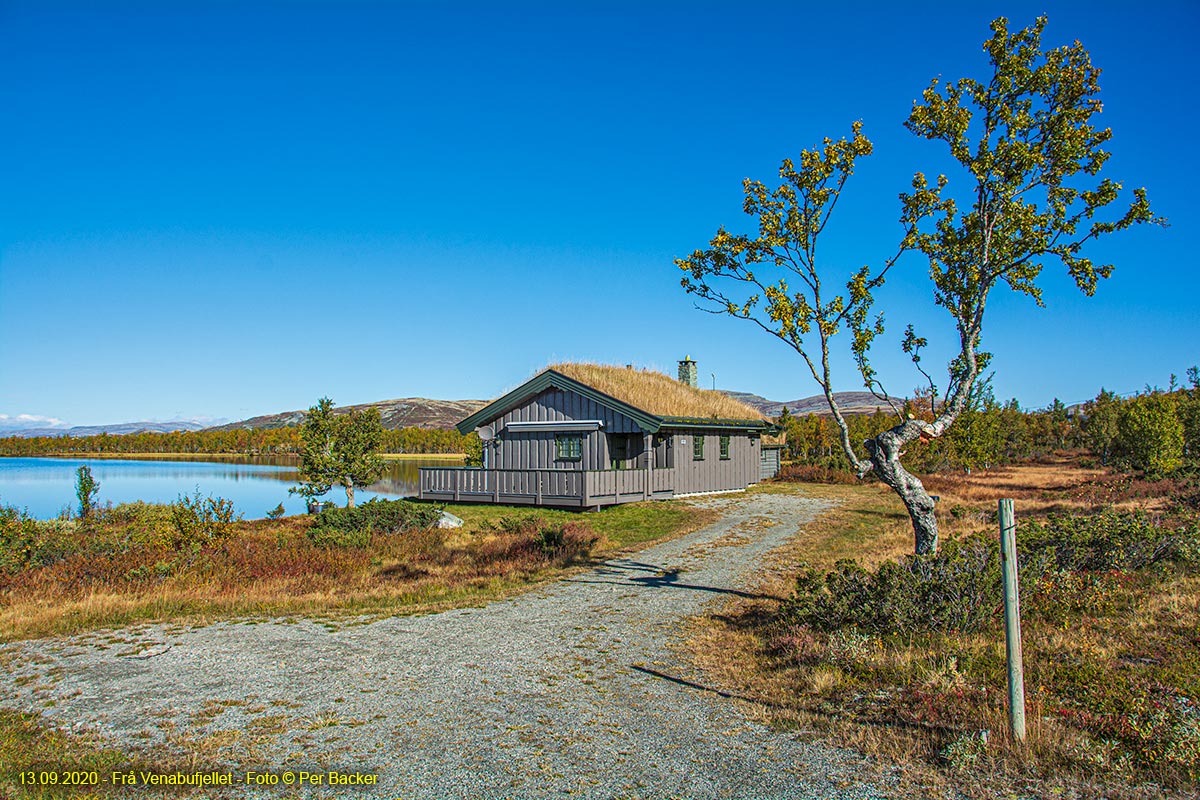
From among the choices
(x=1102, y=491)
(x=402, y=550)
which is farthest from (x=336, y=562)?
(x=1102, y=491)

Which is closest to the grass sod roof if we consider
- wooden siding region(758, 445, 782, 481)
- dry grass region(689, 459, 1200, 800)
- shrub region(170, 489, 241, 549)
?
wooden siding region(758, 445, 782, 481)

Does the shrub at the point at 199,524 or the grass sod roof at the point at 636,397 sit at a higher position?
the grass sod roof at the point at 636,397

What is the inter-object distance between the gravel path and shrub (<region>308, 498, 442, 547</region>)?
9.01 m

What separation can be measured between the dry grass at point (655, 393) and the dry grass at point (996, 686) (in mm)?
17447

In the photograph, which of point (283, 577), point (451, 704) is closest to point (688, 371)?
point (283, 577)

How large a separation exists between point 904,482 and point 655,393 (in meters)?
20.7

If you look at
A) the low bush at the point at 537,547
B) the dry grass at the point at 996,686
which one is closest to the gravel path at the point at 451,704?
the dry grass at the point at 996,686

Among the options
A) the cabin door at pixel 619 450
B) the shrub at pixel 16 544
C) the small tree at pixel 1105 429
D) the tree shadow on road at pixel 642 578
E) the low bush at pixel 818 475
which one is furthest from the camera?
the small tree at pixel 1105 429

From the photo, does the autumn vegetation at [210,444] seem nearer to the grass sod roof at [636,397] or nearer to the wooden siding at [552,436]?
the grass sod roof at [636,397]

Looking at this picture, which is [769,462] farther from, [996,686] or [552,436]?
[996,686]

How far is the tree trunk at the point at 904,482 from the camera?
390 inches

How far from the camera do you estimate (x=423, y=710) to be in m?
6.50

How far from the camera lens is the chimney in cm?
3644

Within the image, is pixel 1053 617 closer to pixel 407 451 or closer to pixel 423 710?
pixel 423 710
